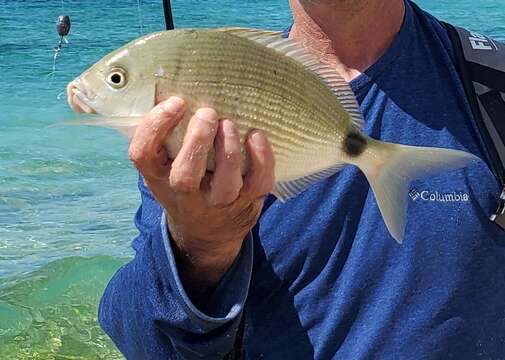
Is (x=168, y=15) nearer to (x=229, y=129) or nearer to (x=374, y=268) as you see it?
(x=374, y=268)

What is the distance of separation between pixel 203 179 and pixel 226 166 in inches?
3.5

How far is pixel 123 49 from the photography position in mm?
1612

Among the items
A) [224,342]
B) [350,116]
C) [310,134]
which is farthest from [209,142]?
[224,342]

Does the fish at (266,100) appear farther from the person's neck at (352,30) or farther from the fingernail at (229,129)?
the person's neck at (352,30)

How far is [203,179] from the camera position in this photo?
66.2 inches

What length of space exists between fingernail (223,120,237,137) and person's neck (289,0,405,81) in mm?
744

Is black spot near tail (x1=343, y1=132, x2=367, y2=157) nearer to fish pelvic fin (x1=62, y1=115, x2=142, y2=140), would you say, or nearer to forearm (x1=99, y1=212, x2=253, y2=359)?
forearm (x1=99, y1=212, x2=253, y2=359)

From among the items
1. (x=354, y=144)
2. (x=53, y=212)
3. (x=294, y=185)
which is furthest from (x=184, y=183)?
(x=53, y=212)

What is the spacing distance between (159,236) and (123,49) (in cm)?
51

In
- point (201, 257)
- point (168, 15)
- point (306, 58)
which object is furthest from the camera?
point (168, 15)

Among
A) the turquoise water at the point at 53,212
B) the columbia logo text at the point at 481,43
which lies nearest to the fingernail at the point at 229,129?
the turquoise water at the point at 53,212

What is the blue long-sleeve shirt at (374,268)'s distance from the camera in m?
2.05

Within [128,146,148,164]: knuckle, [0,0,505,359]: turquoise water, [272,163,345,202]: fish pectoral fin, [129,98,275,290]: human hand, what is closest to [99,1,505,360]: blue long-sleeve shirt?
[129,98,275,290]: human hand

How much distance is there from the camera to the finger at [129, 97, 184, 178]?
1.54 m
